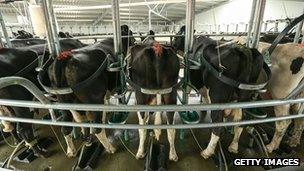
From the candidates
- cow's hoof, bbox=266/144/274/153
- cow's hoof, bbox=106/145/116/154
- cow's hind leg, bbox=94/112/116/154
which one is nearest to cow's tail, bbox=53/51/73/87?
cow's hind leg, bbox=94/112/116/154

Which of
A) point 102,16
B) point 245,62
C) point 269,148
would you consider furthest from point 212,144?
point 102,16

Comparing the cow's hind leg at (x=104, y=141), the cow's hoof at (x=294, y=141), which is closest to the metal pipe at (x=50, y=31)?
the cow's hind leg at (x=104, y=141)

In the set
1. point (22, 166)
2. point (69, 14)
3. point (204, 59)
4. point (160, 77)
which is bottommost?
point (22, 166)

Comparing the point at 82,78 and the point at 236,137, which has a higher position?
the point at 82,78

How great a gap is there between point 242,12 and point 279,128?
11.3 metres

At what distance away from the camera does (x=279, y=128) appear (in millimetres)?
2627

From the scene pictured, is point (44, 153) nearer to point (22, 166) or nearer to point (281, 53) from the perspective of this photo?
point (22, 166)

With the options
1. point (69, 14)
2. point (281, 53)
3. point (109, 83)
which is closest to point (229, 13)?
point (69, 14)

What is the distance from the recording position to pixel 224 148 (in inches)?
109

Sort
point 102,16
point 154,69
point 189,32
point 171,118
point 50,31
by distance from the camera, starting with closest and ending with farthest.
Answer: point 50,31 < point 154,69 < point 189,32 < point 171,118 < point 102,16

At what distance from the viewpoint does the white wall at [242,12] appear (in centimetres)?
921

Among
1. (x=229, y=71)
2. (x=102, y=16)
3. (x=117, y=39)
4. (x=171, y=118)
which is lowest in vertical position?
(x=171, y=118)

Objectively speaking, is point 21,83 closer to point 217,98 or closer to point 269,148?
point 217,98

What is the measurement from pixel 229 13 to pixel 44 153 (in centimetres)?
1370
